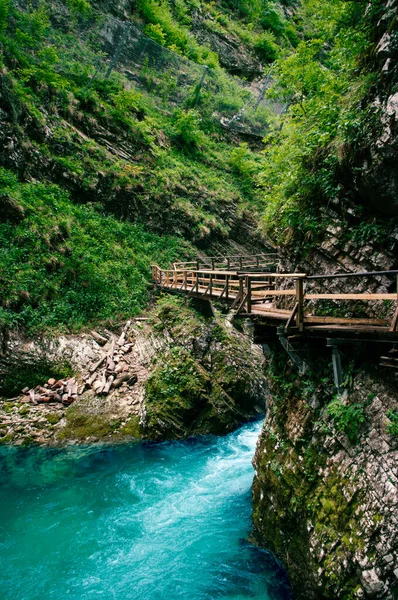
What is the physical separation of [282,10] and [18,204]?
164 ft

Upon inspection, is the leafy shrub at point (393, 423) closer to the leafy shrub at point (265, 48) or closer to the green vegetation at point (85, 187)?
the green vegetation at point (85, 187)

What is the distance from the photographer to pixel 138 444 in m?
12.0

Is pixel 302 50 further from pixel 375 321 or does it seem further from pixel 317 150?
pixel 375 321

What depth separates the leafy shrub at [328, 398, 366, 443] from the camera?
605 centimetres

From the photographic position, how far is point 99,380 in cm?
1330

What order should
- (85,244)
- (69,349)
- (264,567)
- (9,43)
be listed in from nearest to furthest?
1. (264,567)
2. (69,349)
3. (85,244)
4. (9,43)

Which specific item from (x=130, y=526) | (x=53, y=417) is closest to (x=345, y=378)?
(x=130, y=526)

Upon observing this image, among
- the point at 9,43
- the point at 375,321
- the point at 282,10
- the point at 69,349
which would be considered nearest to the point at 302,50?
the point at 375,321

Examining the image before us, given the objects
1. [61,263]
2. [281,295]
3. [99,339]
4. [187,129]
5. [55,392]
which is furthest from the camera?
[187,129]

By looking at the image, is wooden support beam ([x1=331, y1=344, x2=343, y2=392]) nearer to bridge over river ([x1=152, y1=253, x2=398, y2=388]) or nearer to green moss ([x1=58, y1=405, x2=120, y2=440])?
bridge over river ([x1=152, y1=253, x2=398, y2=388])

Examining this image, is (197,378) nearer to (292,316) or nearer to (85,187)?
(292,316)

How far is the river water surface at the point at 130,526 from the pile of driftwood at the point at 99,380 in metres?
2.15

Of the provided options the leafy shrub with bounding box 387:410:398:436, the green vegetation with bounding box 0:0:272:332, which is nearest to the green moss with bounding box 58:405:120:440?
the green vegetation with bounding box 0:0:272:332

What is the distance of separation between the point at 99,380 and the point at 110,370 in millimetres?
621
